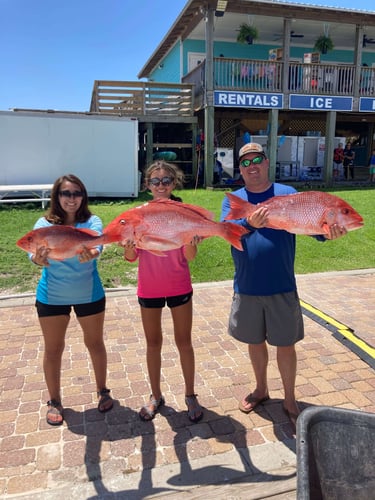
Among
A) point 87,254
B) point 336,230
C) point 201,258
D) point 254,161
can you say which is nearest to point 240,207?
point 254,161

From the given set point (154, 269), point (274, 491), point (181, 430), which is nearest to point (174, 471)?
point (181, 430)

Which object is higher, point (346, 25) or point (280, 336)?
point (346, 25)

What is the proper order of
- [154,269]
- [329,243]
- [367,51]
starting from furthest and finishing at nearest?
[367,51]
[329,243]
[154,269]

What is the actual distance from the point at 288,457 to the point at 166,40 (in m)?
20.7

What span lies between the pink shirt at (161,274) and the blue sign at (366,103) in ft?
55.6

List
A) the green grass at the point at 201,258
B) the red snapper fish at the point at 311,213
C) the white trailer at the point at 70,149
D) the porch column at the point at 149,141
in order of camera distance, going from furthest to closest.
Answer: the porch column at the point at 149,141
the white trailer at the point at 70,149
the green grass at the point at 201,258
the red snapper fish at the point at 311,213

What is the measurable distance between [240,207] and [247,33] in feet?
54.4

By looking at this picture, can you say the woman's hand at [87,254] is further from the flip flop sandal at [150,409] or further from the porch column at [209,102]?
the porch column at [209,102]

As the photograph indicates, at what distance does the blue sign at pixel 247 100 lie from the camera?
15.5 meters

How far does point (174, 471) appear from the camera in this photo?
278 centimetres

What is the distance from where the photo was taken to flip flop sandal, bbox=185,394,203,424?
3.32m

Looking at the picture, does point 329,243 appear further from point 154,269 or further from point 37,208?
point 37,208

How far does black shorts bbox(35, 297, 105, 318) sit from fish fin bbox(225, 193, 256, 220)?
4.36ft

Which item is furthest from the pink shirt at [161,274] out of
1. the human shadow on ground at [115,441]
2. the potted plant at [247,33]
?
the potted plant at [247,33]
